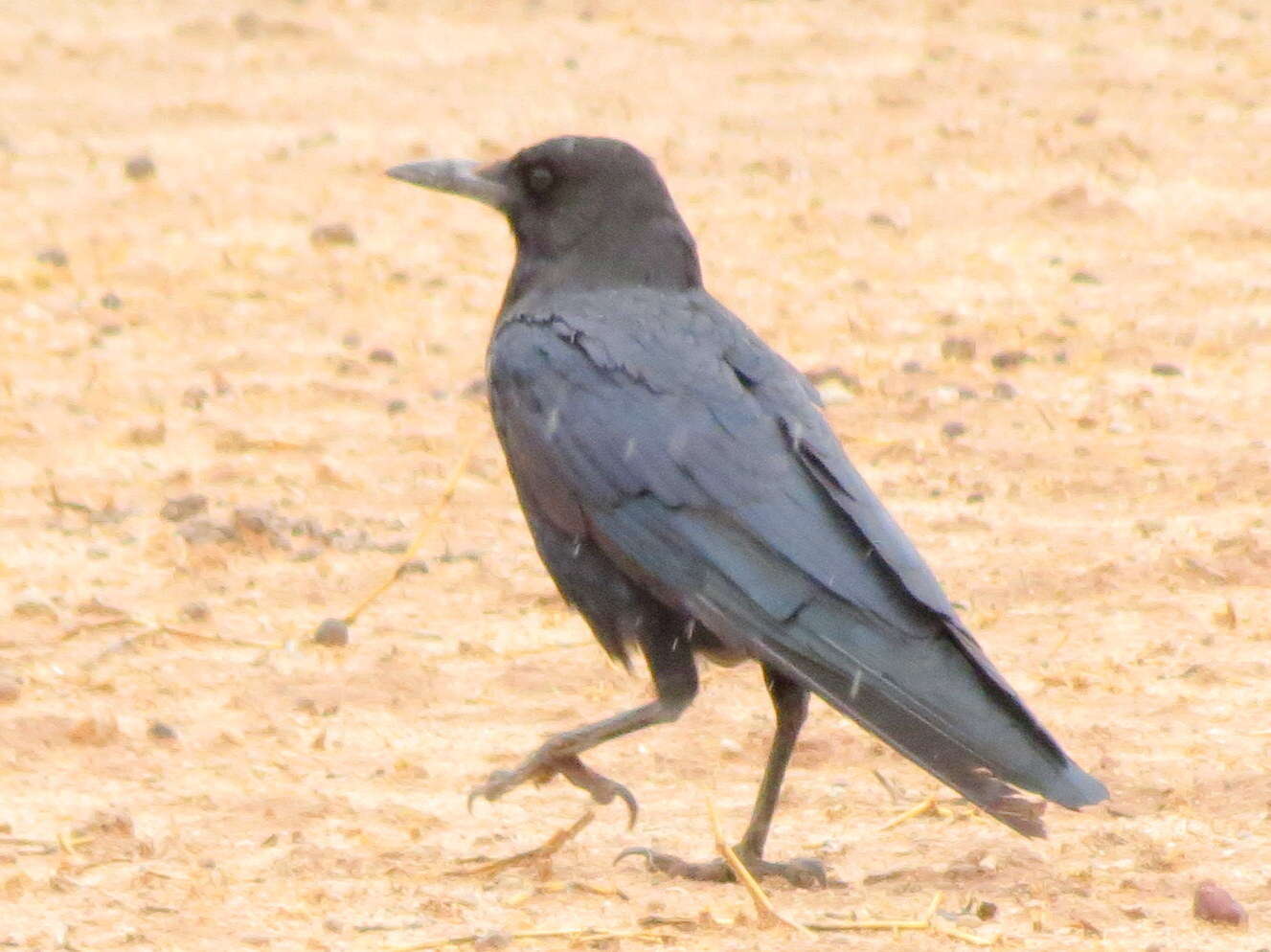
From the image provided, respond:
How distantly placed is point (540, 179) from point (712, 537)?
4.47 feet

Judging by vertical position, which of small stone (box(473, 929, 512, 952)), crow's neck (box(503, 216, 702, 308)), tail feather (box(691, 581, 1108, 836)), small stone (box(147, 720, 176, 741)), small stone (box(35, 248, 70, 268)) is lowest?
small stone (box(35, 248, 70, 268))

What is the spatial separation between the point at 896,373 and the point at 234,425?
7.01ft

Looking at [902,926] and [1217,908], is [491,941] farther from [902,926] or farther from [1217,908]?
[1217,908]

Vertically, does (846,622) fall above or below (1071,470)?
above

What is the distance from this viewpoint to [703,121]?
1244 cm

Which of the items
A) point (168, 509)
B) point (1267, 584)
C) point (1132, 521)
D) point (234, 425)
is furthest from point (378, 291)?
point (1267, 584)

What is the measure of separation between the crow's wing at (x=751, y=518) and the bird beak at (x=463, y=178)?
574mm

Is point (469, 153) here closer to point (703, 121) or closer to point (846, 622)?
point (703, 121)

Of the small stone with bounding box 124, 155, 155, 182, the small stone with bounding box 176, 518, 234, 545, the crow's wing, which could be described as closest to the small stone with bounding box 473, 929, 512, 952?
the crow's wing

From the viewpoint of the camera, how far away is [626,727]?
16.8 feet

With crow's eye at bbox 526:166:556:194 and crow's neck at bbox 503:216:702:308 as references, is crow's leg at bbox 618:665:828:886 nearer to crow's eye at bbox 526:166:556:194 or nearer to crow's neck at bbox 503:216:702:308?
crow's neck at bbox 503:216:702:308

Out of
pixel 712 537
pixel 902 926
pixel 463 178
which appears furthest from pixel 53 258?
pixel 902 926

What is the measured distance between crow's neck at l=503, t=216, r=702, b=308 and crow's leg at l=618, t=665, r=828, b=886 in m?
1.11

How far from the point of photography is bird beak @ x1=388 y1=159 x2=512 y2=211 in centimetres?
606
